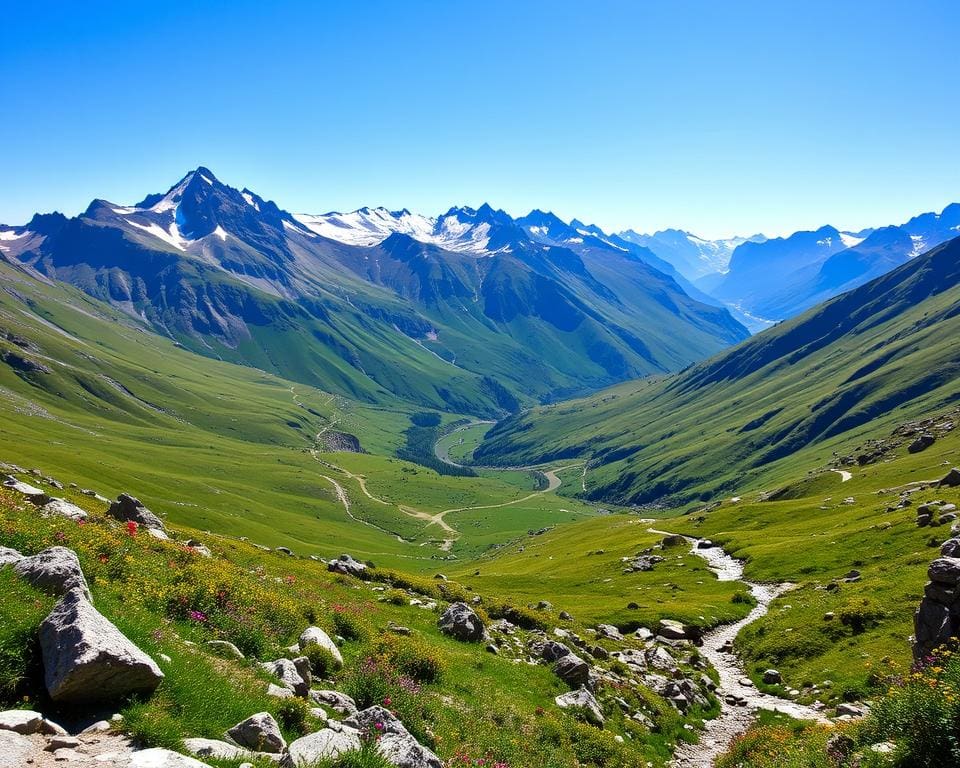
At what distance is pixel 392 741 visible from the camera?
14.2 meters

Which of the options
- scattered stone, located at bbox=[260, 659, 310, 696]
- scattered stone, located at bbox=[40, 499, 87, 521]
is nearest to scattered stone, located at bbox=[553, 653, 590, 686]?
scattered stone, located at bbox=[260, 659, 310, 696]

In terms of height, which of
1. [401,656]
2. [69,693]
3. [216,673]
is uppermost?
[69,693]

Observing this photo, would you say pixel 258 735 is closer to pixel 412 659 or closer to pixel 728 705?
pixel 412 659

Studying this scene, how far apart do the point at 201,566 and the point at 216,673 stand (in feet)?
29.9

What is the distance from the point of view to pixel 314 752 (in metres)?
12.8

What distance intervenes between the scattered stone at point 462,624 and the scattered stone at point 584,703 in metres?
7.44

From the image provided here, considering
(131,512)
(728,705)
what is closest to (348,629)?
(131,512)

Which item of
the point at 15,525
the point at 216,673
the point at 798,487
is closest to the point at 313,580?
the point at 15,525

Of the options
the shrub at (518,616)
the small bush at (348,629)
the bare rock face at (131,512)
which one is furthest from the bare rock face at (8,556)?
the shrub at (518,616)

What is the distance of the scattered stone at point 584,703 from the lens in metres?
25.8

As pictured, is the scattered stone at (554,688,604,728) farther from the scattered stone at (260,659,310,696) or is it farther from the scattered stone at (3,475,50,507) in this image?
the scattered stone at (3,475,50,507)

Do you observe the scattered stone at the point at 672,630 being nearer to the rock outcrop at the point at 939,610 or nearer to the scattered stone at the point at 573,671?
the rock outcrop at the point at 939,610

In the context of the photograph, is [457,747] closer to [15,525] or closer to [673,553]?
[15,525]

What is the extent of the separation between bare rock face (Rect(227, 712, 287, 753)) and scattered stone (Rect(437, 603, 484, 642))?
838 inches
